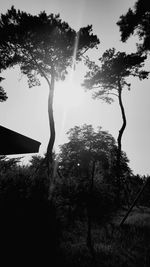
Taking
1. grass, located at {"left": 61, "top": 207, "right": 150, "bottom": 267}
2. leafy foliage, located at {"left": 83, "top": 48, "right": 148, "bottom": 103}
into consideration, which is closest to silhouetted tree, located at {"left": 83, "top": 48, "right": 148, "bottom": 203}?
leafy foliage, located at {"left": 83, "top": 48, "right": 148, "bottom": 103}

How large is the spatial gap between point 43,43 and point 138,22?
700 cm

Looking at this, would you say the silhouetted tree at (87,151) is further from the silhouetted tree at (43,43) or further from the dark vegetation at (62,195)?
the silhouetted tree at (43,43)

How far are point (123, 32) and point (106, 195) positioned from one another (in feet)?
37.0

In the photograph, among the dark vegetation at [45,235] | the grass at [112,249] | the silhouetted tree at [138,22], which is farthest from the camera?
the silhouetted tree at [138,22]

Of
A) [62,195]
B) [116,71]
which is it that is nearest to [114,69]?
[116,71]

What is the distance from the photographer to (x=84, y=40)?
14562 mm

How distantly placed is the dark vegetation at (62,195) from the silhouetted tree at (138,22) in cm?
4

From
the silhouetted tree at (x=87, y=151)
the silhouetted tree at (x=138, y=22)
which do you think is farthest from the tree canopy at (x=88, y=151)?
the silhouetted tree at (x=138, y=22)

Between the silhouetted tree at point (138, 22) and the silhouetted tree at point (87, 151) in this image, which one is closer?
the silhouetted tree at point (138, 22)

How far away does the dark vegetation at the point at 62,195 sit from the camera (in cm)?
511

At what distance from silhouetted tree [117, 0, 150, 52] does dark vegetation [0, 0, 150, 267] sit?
0.04m

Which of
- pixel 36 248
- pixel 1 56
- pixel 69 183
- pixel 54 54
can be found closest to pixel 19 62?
pixel 1 56

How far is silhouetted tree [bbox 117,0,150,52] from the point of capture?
9250mm

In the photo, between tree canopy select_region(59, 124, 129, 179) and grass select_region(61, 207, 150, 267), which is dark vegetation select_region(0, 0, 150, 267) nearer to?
grass select_region(61, 207, 150, 267)
